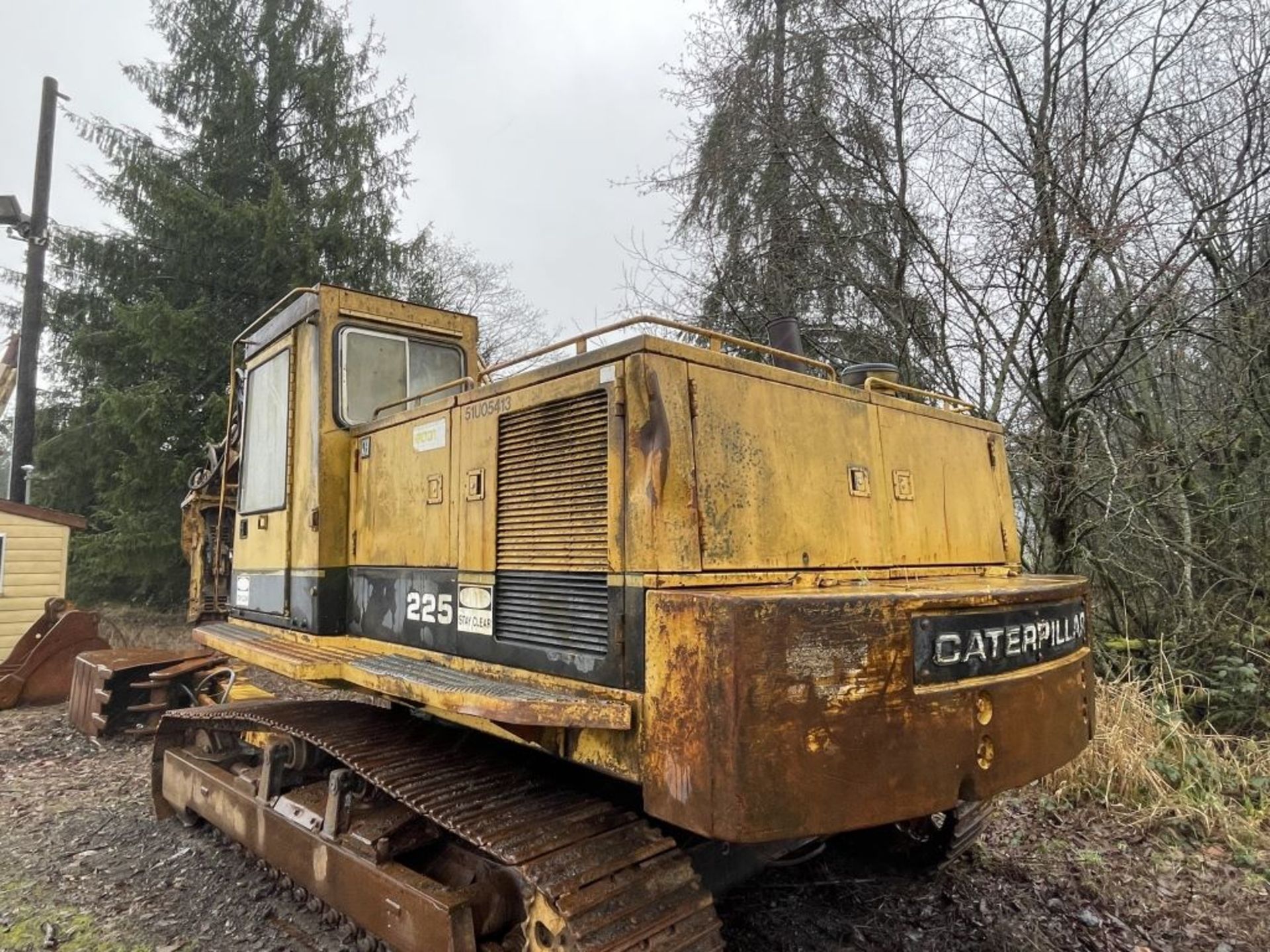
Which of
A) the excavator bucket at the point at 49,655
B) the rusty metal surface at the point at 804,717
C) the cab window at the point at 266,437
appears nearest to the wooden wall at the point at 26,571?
the excavator bucket at the point at 49,655

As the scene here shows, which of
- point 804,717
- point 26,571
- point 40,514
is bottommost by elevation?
point 804,717

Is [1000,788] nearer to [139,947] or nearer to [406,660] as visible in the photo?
[406,660]

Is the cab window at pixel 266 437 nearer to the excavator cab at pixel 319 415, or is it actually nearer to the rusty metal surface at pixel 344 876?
the excavator cab at pixel 319 415

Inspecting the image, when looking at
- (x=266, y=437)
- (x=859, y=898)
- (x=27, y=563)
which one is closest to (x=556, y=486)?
(x=859, y=898)

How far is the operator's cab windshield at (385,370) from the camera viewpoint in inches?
165

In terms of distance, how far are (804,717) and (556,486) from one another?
1.15 m

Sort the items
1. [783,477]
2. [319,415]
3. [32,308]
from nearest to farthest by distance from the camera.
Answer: [783,477] → [319,415] → [32,308]

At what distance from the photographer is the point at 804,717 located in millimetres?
2105

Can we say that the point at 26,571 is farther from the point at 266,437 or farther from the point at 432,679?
the point at 432,679

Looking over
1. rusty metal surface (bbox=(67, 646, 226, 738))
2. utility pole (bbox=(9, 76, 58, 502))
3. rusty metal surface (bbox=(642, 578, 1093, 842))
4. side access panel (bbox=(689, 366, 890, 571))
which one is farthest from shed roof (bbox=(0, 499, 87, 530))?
rusty metal surface (bbox=(642, 578, 1093, 842))

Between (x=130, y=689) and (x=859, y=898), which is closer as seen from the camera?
(x=859, y=898)

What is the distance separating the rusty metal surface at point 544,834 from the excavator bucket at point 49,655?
7013 mm

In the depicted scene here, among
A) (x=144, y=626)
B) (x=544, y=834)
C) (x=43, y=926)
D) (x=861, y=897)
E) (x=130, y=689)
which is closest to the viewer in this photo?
(x=544, y=834)

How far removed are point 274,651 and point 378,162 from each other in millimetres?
13544
